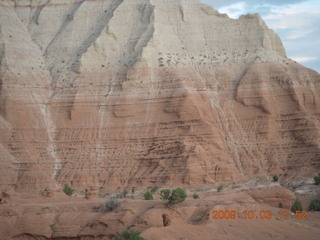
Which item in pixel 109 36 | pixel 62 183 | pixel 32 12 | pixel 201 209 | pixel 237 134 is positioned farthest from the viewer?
pixel 32 12

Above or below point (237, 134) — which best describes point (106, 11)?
above

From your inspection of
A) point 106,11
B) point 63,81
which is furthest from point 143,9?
point 63,81

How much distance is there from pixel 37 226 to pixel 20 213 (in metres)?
1.51

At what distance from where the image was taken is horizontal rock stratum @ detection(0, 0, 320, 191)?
61938 mm

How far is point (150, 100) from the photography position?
65688 millimetres

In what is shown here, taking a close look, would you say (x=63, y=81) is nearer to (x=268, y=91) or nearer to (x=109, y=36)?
(x=109, y=36)

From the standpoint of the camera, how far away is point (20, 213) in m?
37.4

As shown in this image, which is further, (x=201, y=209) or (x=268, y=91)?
(x=268, y=91)

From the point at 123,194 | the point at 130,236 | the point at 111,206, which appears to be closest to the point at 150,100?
the point at 123,194

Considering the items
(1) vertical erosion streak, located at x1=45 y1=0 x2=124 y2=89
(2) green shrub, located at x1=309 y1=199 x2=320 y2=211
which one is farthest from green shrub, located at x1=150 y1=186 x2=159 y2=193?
(1) vertical erosion streak, located at x1=45 y1=0 x2=124 y2=89

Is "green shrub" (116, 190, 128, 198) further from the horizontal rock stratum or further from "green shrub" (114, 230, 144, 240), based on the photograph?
"green shrub" (114, 230, 144, 240)

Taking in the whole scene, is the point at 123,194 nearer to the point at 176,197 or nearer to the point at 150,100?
the point at 150,100
